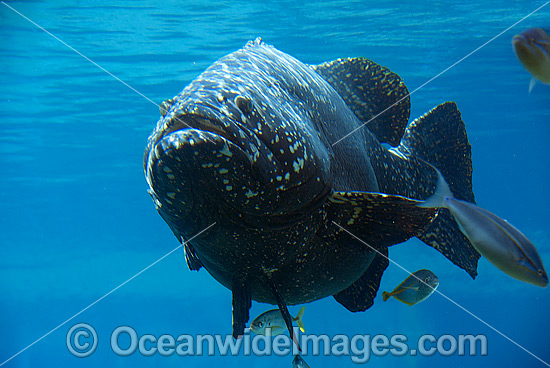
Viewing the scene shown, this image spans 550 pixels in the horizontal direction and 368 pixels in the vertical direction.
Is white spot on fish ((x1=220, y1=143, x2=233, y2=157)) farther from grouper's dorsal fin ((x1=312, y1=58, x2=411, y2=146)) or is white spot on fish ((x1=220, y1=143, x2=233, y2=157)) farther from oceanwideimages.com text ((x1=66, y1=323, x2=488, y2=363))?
grouper's dorsal fin ((x1=312, y1=58, x2=411, y2=146))

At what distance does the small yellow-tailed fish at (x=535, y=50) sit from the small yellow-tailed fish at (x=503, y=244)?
3.31 ft

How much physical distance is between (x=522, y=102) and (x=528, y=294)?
27019 millimetres

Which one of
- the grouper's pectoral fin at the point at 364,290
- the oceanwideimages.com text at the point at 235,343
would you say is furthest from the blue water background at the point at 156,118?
the grouper's pectoral fin at the point at 364,290

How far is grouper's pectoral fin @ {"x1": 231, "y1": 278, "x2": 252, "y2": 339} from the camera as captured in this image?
10.7ft

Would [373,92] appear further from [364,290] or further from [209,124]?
[209,124]

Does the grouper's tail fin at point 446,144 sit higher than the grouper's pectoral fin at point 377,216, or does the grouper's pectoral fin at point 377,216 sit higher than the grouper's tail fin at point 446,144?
the grouper's tail fin at point 446,144

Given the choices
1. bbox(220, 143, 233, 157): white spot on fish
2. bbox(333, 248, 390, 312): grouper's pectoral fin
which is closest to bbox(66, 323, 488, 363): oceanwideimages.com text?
bbox(333, 248, 390, 312): grouper's pectoral fin

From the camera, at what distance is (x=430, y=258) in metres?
37.2

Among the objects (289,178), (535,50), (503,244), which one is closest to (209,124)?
(289,178)

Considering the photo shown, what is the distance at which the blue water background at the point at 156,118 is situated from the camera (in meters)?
15.7

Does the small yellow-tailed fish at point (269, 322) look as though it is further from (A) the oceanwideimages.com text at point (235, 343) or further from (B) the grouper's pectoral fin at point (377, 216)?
(B) the grouper's pectoral fin at point (377, 216)

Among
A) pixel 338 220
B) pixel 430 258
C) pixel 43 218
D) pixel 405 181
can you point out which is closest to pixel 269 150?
pixel 338 220

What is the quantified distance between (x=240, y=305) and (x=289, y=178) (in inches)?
46.3

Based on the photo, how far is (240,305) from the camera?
3266mm
